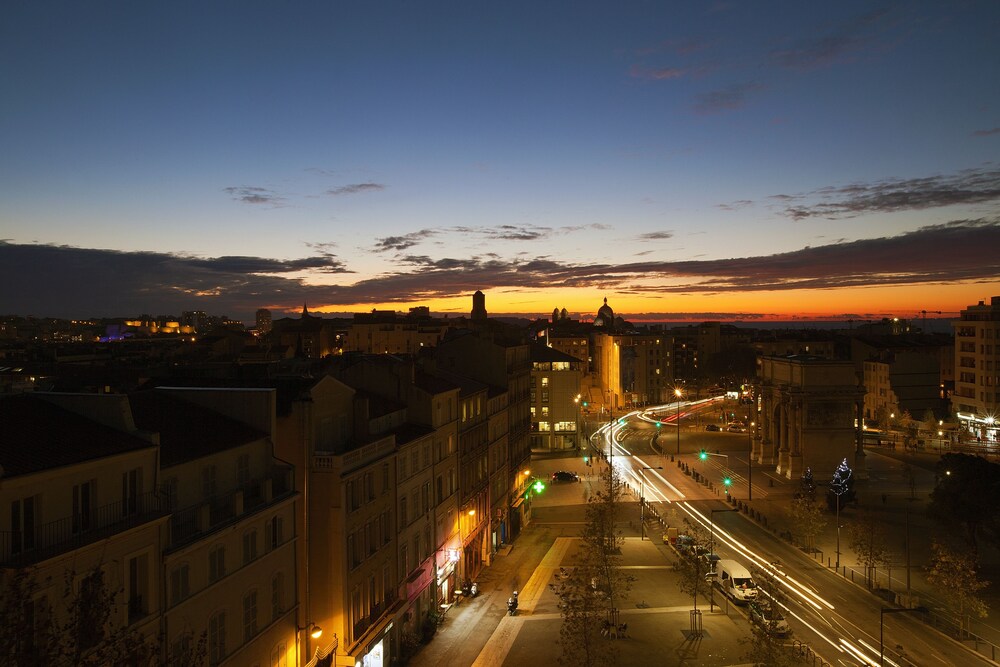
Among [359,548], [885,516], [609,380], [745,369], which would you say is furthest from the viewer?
[745,369]

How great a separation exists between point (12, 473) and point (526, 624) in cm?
2826

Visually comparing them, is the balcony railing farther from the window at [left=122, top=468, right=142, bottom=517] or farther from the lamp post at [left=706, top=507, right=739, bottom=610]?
the lamp post at [left=706, top=507, right=739, bottom=610]

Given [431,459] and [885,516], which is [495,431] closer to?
[431,459]

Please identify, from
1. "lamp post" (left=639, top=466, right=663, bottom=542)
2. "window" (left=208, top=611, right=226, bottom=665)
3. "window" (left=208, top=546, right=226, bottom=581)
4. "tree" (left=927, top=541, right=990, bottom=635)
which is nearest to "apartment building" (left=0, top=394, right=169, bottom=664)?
"window" (left=208, top=546, right=226, bottom=581)

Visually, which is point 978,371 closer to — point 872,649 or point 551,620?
point 872,649

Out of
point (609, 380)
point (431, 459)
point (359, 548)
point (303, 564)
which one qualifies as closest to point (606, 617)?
point (431, 459)

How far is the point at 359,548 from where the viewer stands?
1146 inches

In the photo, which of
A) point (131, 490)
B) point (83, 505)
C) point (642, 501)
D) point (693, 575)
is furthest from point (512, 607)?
point (83, 505)

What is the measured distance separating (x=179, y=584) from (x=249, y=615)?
4.06m

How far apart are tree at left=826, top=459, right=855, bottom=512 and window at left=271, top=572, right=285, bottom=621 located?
2108 inches

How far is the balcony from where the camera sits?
20.0 metres

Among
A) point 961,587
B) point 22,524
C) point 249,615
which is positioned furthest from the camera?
point 961,587

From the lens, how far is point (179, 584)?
758 inches

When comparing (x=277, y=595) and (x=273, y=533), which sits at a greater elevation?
(x=273, y=533)
